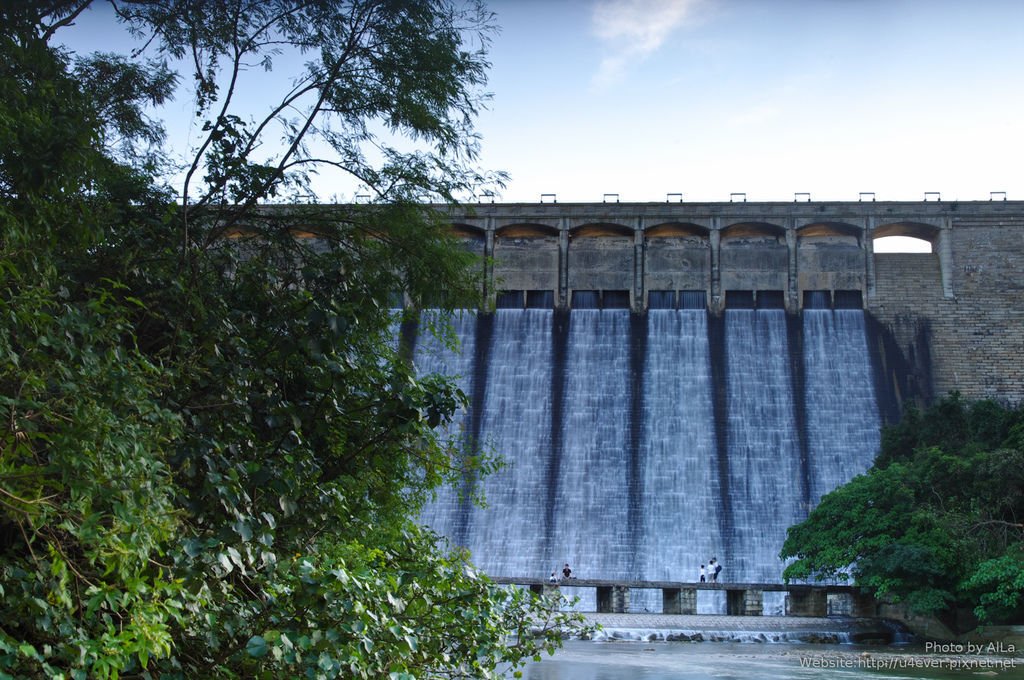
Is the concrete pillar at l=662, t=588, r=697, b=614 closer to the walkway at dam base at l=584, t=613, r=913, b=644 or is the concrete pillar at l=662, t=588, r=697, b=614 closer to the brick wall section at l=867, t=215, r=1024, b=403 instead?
the walkway at dam base at l=584, t=613, r=913, b=644

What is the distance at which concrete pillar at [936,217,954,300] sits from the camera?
30156 millimetres

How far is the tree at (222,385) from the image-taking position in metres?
3.96

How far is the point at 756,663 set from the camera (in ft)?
46.0

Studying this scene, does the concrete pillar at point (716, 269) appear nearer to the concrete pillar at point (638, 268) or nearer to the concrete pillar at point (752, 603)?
the concrete pillar at point (638, 268)

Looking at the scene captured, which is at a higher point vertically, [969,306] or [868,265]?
[868,265]

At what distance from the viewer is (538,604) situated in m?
5.85

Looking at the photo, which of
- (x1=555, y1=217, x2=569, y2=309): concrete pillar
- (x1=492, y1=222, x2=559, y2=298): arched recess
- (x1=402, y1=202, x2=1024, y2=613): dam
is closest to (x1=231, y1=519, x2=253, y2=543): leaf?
(x1=402, y1=202, x2=1024, y2=613): dam

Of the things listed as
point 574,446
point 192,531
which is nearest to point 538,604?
point 192,531

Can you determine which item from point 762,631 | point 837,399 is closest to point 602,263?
point 837,399

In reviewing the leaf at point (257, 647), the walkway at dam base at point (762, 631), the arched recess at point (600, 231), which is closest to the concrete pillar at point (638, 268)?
the arched recess at point (600, 231)

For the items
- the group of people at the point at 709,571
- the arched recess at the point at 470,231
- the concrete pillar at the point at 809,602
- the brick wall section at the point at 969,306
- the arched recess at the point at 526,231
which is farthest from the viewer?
the arched recess at the point at 526,231

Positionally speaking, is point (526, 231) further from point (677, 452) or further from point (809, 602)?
point (809, 602)

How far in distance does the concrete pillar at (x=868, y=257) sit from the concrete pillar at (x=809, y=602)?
12.3 m

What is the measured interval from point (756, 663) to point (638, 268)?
18313mm
